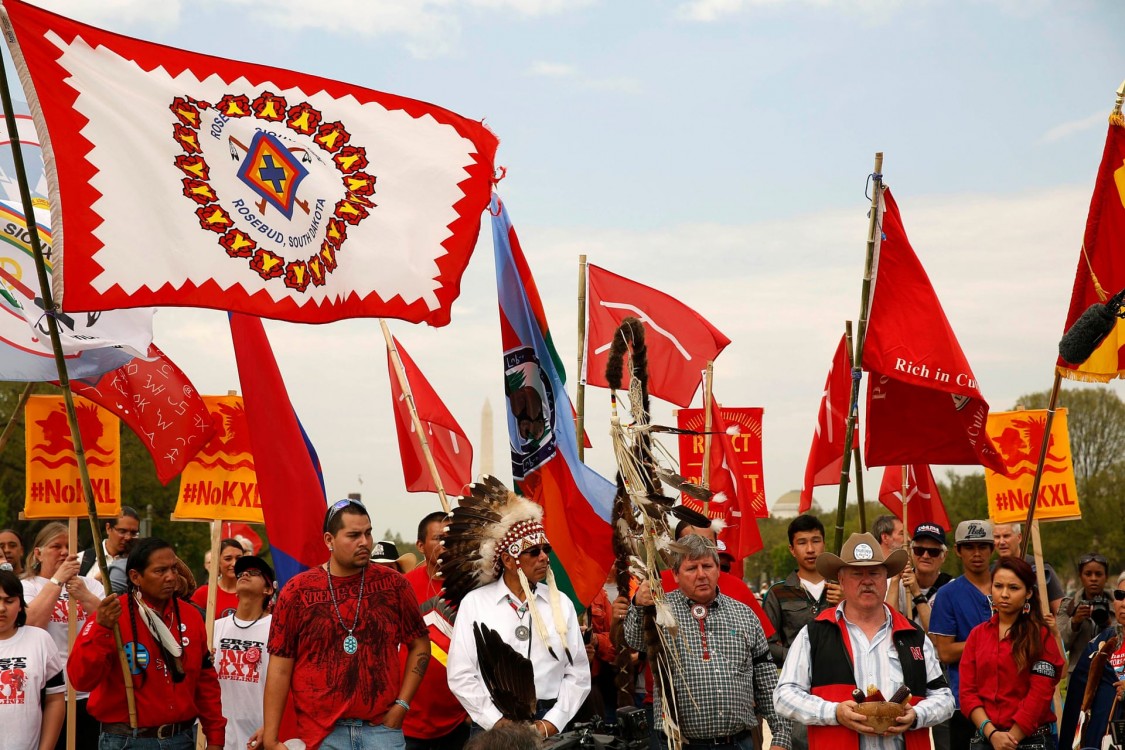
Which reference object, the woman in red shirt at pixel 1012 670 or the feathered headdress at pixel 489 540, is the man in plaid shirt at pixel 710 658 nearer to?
the feathered headdress at pixel 489 540

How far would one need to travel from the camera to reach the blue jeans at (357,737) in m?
6.66

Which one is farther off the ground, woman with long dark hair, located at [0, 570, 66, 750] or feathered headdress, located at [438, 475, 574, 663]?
feathered headdress, located at [438, 475, 574, 663]

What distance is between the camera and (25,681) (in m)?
7.53

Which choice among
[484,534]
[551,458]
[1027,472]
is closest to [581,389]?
[551,458]

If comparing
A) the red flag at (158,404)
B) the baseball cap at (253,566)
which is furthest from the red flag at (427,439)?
the baseball cap at (253,566)

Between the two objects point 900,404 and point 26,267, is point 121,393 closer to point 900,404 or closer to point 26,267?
point 26,267

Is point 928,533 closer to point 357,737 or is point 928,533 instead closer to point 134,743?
point 357,737

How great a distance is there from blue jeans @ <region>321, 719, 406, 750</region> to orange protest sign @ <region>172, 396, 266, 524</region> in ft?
16.9

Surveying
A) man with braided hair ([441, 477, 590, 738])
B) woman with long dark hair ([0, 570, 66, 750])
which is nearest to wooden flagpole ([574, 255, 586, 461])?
man with braided hair ([441, 477, 590, 738])

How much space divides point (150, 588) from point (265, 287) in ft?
5.79

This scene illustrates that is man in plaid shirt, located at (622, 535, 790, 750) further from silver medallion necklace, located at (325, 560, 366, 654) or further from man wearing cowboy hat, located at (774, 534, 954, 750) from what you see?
silver medallion necklace, located at (325, 560, 366, 654)

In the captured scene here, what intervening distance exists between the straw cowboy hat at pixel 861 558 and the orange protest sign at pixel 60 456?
555 centimetres

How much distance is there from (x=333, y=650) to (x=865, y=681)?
2649 mm

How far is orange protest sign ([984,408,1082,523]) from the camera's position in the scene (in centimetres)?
1252
